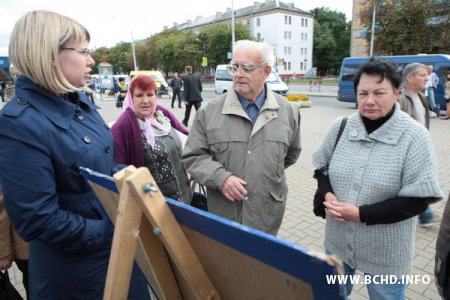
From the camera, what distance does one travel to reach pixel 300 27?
64.2m

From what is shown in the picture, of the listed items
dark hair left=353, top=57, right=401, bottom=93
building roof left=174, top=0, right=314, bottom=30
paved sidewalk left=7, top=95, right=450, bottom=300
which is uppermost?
building roof left=174, top=0, right=314, bottom=30

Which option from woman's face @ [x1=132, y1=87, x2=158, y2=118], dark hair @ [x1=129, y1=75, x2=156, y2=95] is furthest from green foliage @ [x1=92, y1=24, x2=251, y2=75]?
woman's face @ [x1=132, y1=87, x2=158, y2=118]

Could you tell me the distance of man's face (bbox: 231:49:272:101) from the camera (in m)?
2.10

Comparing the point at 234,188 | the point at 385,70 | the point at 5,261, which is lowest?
the point at 5,261

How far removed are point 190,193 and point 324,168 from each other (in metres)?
1.24

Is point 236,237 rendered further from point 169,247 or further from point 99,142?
point 99,142

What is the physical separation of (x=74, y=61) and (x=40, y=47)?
148 millimetres

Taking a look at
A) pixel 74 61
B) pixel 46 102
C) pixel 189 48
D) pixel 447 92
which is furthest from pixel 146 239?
pixel 189 48

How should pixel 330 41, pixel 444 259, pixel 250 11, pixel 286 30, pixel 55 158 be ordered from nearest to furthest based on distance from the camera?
pixel 55 158, pixel 444 259, pixel 286 30, pixel 330 41, pixel 250 11

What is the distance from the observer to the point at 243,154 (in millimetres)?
2078

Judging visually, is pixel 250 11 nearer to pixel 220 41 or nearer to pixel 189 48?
pixel 220 41

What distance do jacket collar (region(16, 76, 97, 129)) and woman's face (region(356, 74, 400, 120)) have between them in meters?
1.55

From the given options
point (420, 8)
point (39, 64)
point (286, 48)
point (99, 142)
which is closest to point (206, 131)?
point (99, 142)

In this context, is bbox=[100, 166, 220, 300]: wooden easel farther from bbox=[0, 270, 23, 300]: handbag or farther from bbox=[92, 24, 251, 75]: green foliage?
bbox=[92, 24, 251, 75]: green foliage
